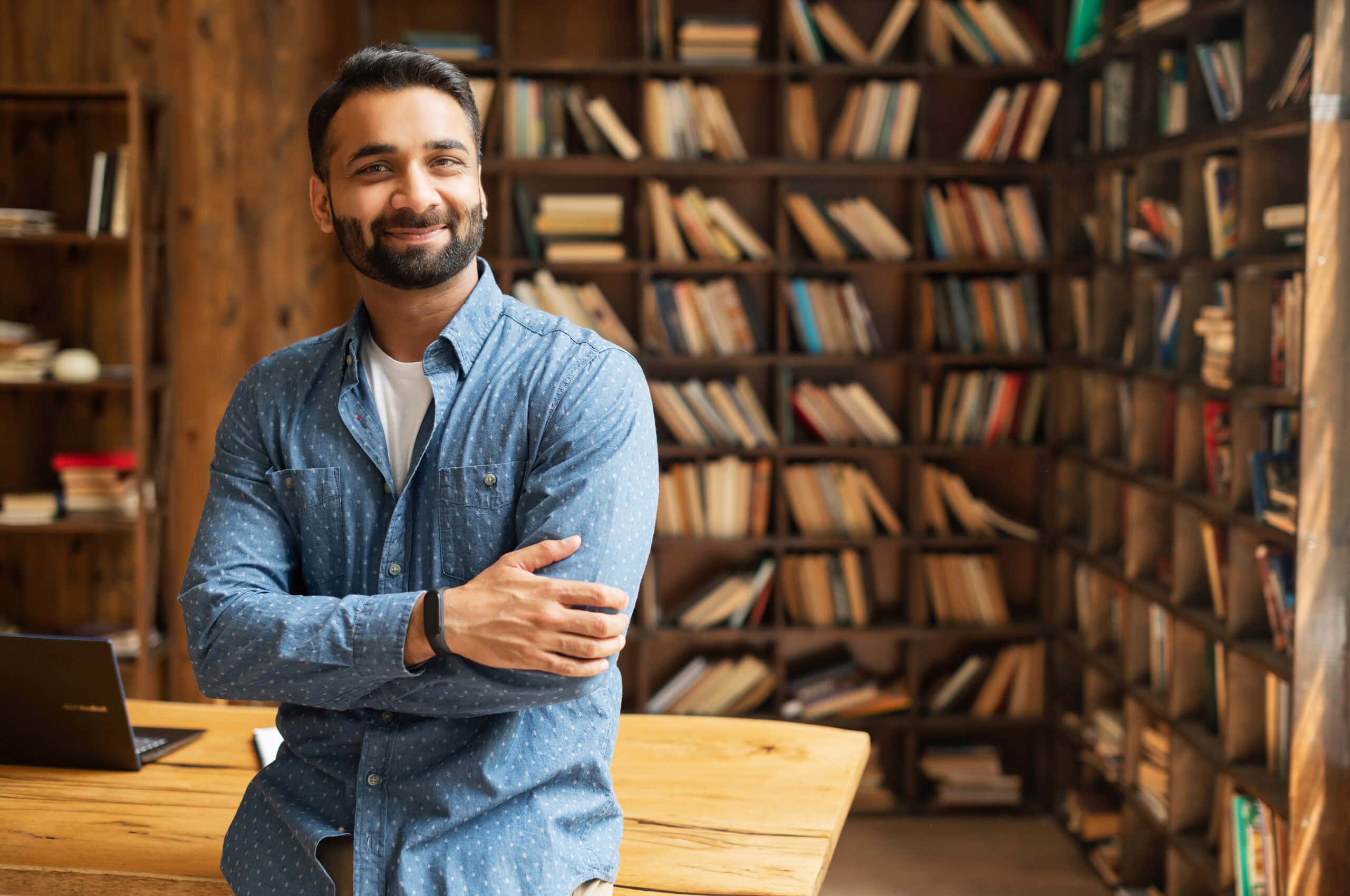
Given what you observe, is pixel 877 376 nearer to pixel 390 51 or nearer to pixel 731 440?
pixel 731 440

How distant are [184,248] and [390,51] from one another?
2893 mm

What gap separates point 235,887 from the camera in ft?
4.79

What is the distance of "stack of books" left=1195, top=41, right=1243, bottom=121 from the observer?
2818 millimetres

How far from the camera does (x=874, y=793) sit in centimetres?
419

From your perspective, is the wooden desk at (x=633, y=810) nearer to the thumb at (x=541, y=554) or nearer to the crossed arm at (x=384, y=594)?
the crossed arm at (x=384, y=594)

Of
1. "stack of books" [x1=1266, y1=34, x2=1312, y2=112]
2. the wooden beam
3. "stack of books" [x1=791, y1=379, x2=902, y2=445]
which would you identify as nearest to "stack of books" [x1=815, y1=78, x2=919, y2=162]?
"stack of books" [x1=791, y1=379, x2=902, y2=445]

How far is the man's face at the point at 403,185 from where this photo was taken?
1.48 metres

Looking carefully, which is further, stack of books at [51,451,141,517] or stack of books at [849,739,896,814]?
stack of books at [849,739,896,814]

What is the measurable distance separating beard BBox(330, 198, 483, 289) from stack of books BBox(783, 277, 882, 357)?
2601 mm

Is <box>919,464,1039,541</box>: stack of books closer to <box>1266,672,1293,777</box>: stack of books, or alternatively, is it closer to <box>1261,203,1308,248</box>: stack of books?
<box>1266,672,1293,777</box>: stack of books

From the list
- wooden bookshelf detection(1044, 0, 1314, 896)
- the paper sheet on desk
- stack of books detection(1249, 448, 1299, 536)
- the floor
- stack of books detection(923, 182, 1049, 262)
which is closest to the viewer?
the paper sheet on desk

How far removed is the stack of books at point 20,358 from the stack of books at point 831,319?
2.34 metres

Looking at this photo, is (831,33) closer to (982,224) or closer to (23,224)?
(982,224)

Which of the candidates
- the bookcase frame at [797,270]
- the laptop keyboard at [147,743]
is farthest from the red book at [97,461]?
the laptop keyboard at [147,743]
